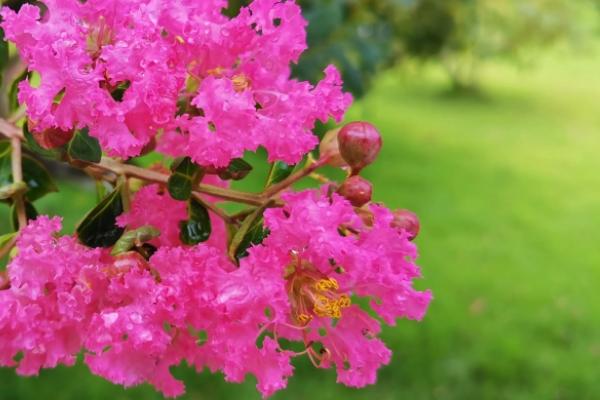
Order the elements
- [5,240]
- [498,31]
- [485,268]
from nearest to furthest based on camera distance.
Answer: [5,240], [485,268], [498,31]

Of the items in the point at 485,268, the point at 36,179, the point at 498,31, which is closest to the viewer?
the point at 36,179

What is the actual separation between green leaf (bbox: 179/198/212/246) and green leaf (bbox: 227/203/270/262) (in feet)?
0.13

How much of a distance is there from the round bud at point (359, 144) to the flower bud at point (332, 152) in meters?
0.03

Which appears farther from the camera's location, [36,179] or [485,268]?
[485,268]

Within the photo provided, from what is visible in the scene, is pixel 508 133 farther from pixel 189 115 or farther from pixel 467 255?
pixel 189 115

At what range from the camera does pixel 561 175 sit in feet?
22.0

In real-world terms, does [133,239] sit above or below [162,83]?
below

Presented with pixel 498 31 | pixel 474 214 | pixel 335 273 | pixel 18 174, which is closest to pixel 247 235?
pixel 335 273

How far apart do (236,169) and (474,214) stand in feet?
15.7

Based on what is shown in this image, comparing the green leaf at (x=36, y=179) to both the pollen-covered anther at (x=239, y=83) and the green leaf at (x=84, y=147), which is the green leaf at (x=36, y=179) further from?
the pollen-covered anther at (x=239, y=83)

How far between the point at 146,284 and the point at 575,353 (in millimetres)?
3121

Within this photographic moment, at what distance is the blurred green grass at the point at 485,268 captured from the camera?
306 cm

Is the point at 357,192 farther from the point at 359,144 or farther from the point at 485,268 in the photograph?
the point at 485,268

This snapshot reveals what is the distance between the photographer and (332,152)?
2.89 feet
